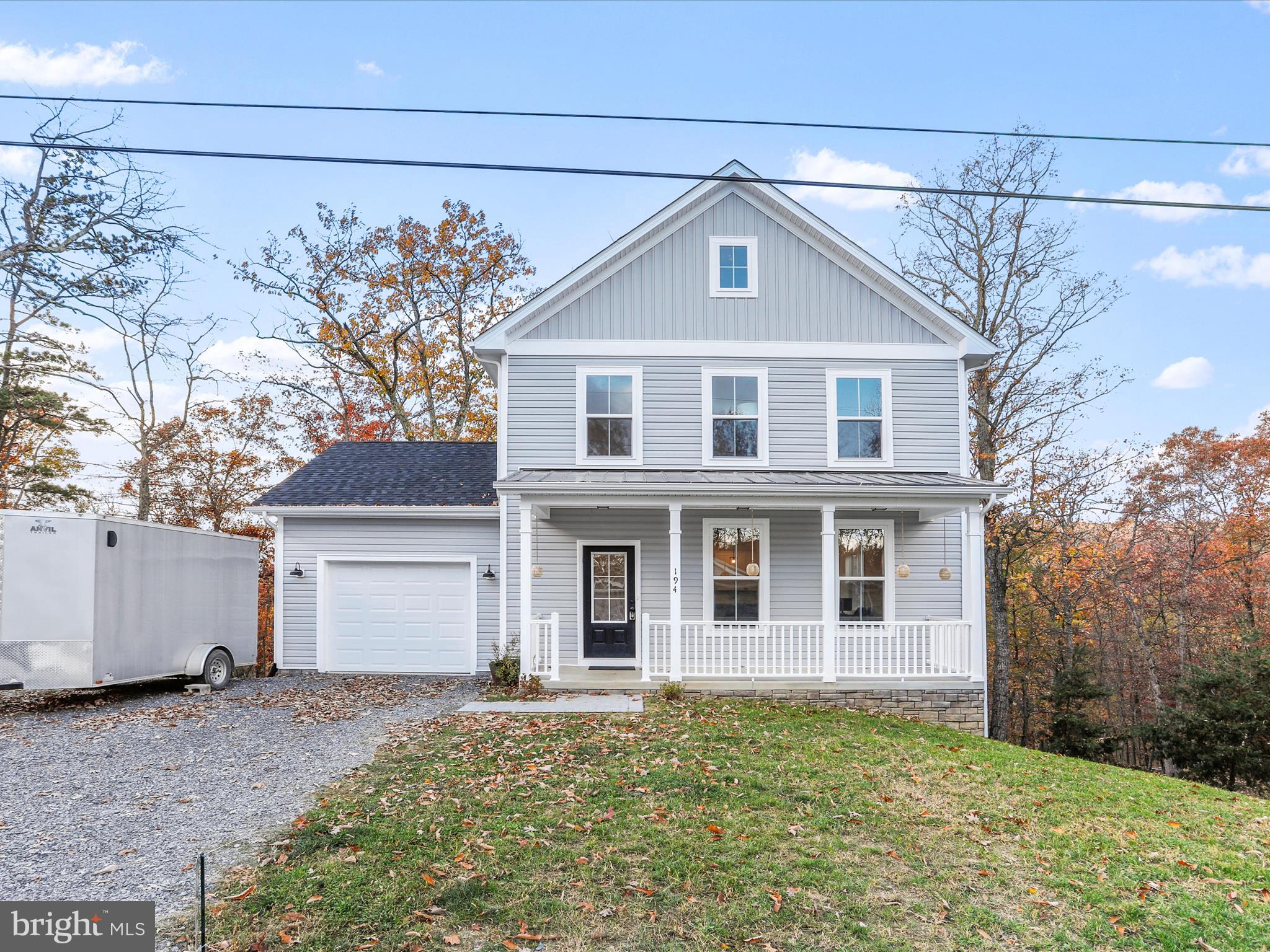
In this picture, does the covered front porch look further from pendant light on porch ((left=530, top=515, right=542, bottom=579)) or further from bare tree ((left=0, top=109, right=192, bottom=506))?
bare tree ((left=0, top=109, right=192, bottom=506))

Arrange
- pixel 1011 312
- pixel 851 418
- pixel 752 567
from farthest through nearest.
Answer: pixel 1011 312, pixel 851 418, pixel 752 567

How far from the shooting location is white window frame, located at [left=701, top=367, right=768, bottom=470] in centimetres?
1248

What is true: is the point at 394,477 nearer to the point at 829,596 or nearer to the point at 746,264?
the point at 746,264

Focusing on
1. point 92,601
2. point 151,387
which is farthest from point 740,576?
point 151,387

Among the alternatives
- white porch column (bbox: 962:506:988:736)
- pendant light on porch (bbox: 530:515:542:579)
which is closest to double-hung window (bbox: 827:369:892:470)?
white porch column (bbox: 962:506:988:736)

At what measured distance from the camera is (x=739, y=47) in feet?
32.8

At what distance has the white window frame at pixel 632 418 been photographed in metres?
12.4

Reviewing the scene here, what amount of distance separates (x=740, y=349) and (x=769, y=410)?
1.16m

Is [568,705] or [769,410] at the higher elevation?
[769,410]

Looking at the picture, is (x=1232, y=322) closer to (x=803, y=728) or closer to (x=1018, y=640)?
(x=1018, y=640)

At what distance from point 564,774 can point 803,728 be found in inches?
135

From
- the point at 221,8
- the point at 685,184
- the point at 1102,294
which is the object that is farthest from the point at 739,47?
the point at 1102,294

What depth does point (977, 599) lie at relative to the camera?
10977mm

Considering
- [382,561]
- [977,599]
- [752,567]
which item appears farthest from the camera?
[382,561]
